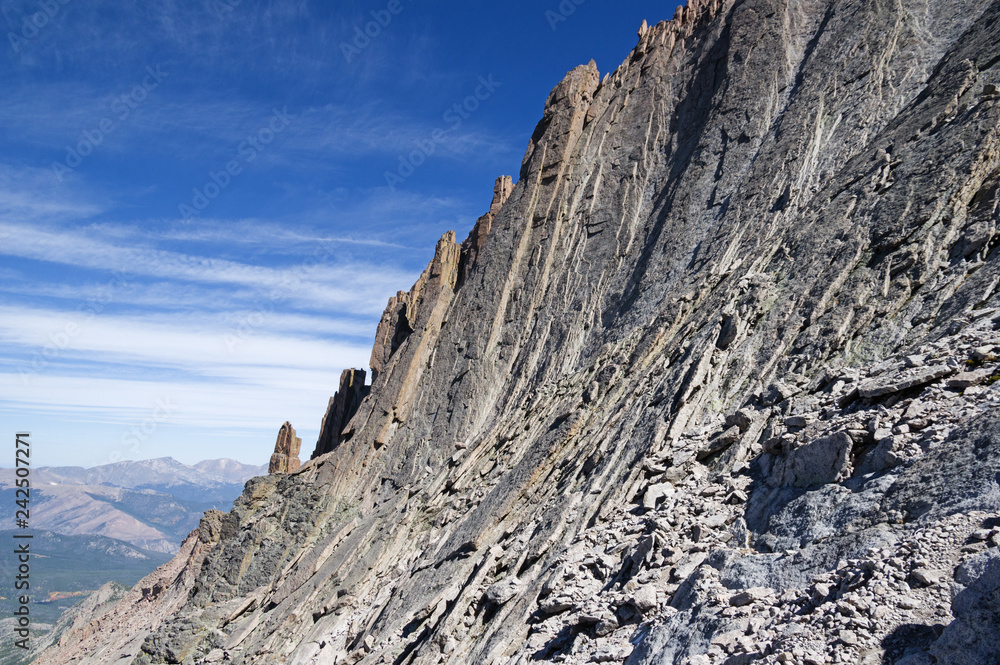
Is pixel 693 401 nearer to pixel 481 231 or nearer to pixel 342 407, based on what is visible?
pixel 481 231

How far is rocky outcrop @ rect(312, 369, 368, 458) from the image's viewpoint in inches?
2125

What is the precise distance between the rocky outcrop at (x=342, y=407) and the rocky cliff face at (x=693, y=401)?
5381 millimetres

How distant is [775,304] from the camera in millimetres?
19656

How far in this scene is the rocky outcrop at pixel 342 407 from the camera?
5397cm

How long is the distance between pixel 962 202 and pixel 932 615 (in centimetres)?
1394

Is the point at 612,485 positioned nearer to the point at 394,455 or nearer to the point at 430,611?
the point at 430,611

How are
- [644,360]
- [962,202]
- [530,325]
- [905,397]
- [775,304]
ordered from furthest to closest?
[530,325] → [644,360] → [775,304] → [962,202] → [905,397]

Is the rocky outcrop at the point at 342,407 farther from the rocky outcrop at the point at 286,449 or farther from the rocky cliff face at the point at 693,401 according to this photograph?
the rocky cliff face at the point at 693,401

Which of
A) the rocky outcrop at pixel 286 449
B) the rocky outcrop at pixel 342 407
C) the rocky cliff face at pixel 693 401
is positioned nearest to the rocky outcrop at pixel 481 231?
the rocky cliff face at pixel 693 401

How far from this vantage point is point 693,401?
18.4 meters

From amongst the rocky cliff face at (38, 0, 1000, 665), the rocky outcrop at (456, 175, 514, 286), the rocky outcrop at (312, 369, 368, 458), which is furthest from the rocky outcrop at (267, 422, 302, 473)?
the rocky outcrop at (456, 175, 514, 286)

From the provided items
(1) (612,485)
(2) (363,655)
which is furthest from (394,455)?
(1) (612,485)

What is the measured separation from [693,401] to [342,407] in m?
41.2

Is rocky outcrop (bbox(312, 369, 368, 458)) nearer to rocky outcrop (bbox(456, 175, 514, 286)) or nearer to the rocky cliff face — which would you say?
the rocky cliff face
